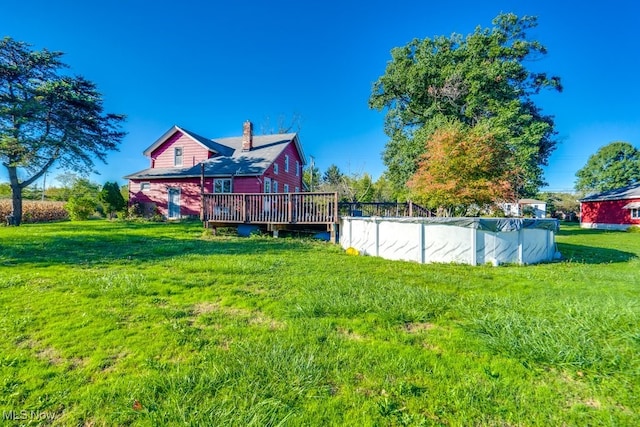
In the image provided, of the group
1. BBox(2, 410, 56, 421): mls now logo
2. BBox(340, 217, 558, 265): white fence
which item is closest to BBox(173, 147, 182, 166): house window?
BBox(340, 217, 558, 265): white fence

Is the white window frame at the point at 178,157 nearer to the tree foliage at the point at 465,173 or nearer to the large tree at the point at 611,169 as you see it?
the tree foliage at the point at 465,173

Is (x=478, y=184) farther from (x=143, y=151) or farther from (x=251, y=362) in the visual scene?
(x=143, y=151)

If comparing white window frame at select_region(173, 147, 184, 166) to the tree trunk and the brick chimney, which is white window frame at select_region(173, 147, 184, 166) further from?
the tree trunk

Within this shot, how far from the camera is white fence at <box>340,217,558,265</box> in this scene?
21.9 feet

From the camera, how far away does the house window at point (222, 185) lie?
1814cm

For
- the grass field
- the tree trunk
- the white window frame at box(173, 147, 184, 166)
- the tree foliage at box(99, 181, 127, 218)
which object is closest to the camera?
the grass field

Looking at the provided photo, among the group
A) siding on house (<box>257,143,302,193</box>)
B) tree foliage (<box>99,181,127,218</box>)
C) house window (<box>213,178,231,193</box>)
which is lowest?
tree foliage (<box>99,181,127,218</box>)

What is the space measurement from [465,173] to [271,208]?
8.72m

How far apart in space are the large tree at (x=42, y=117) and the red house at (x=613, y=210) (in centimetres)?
3920

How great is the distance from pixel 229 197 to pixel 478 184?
10.7 m

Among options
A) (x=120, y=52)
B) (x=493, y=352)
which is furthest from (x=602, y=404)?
(x=120, y=52)

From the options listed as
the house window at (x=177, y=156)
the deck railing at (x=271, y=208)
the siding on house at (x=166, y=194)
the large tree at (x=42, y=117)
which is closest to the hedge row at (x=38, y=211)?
the large tree at (x=42, y=117)

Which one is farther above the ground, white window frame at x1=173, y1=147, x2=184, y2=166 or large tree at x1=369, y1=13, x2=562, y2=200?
large tree at x1=369, y1=13, x2=562, y2=200

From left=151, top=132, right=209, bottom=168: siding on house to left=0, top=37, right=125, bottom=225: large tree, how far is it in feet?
10.6
